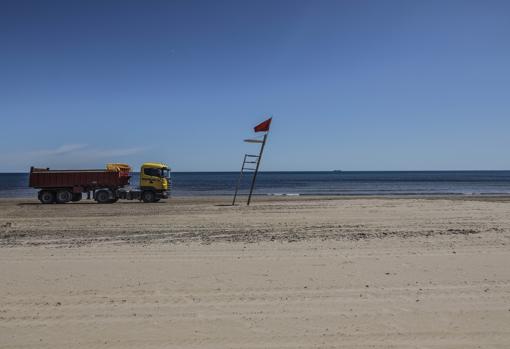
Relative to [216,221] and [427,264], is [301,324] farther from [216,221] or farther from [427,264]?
[216,221]

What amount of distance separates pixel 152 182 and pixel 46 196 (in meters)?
6.80

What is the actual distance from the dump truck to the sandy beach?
1602 centimetres

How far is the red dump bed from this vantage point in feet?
89.9

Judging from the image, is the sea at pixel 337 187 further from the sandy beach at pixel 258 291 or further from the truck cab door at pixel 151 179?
the sandy beach at pixel 258 291

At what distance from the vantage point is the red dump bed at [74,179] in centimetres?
2739

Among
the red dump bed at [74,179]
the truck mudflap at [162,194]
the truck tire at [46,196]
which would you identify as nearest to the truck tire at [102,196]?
the red dump bed at [74,179]

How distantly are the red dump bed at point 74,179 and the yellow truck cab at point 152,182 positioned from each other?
1.65 meters

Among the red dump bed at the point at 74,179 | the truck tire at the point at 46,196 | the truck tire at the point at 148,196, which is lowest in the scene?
the truck tire at the point at 46,196

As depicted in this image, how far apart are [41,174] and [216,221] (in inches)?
658

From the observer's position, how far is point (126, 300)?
5918mm

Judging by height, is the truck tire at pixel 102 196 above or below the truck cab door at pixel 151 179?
below

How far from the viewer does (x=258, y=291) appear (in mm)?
6316

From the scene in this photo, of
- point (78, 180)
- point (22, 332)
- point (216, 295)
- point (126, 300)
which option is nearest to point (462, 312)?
point (216, 295)

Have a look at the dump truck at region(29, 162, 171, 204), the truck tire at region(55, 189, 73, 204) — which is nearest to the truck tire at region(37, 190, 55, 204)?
the dump truck at region(29, 162, 171, 204)
